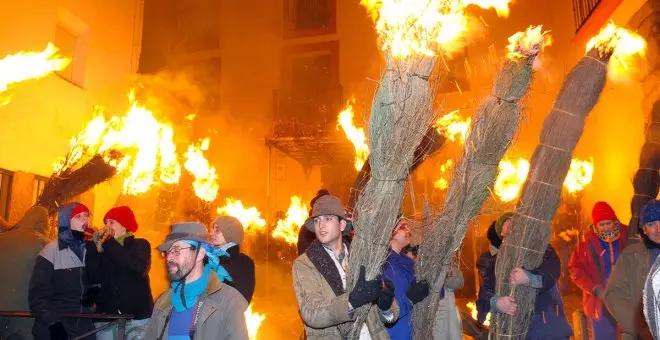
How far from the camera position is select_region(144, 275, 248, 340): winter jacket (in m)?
2.61

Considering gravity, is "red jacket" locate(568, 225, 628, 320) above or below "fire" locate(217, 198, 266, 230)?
below

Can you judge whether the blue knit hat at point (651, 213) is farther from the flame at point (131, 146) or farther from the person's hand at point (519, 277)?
the flame at point (131, 146)

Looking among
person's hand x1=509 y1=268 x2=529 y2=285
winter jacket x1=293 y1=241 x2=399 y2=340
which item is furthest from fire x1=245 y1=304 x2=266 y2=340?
winter jacket x1=293 y1=241 x2=399 y2=340

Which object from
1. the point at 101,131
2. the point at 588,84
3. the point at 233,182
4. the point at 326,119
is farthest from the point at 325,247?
the point at 233,182

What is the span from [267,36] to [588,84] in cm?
1418

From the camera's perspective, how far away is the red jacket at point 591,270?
15.6ft

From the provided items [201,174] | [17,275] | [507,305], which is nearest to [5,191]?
[17,275]

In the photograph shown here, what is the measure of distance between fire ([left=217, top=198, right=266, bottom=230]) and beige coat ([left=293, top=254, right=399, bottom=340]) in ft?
39.5

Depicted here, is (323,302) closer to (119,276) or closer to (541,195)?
(541,195)

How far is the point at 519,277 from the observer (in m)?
3.72

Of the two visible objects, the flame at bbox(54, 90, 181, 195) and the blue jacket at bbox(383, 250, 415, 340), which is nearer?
the blue jacket at bbox(383, 250, 415, 340)

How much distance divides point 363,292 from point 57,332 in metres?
2.59

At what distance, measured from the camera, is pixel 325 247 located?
10.0 ft

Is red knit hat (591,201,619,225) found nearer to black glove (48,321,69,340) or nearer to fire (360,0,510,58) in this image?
fire (360,0,510,58)
